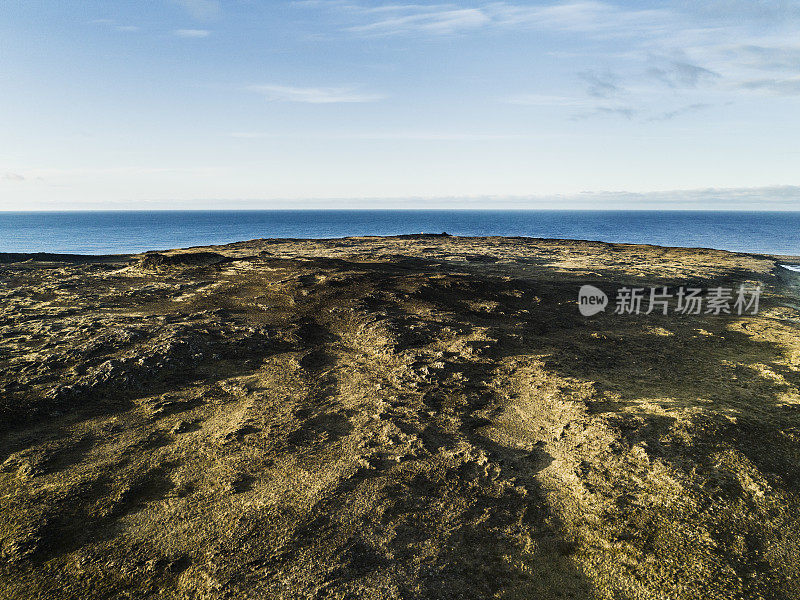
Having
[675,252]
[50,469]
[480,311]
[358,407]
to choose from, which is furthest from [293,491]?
[675,252]

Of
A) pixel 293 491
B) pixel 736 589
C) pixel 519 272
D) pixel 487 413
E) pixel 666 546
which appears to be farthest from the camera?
pixel 519 272

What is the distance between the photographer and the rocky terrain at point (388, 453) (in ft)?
16.9

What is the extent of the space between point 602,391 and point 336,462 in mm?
6227

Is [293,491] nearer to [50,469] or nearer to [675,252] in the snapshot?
[50,469]

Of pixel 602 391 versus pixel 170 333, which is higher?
pixel 170 333

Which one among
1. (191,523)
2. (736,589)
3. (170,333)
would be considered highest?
(170,333)

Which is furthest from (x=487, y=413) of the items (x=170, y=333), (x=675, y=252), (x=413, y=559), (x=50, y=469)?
(x=675, y=252)

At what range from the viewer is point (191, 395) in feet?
31.2

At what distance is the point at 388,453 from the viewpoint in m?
7.43

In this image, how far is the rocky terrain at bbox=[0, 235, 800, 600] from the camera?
5.15 metres

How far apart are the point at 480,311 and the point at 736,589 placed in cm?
1107

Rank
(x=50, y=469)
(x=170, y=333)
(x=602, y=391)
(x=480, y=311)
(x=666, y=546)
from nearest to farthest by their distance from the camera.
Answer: (x=666, y=546) < (x=50, y=469) < (x=602, y=391) < (x=170, y=333) < (x=480, y=311)

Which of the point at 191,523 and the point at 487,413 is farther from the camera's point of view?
the point at 487,413

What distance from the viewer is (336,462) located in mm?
7168
